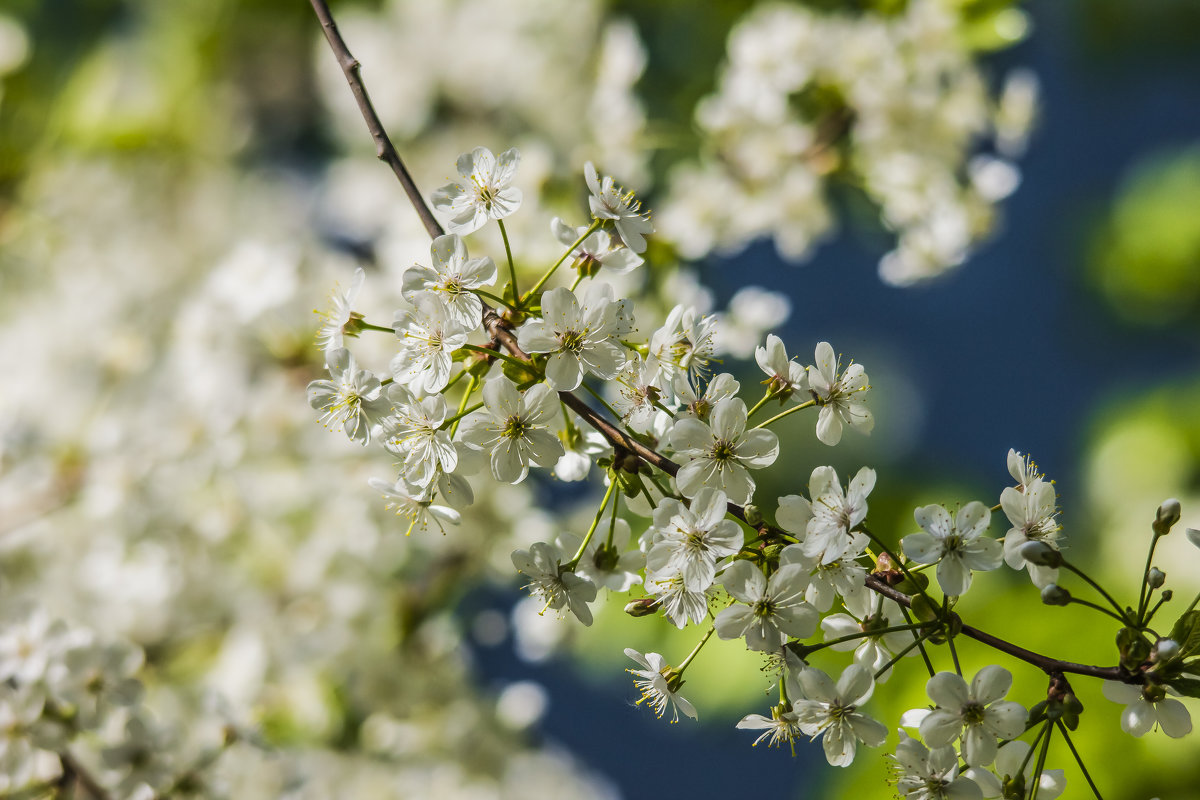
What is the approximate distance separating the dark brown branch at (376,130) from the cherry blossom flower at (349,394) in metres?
0.12

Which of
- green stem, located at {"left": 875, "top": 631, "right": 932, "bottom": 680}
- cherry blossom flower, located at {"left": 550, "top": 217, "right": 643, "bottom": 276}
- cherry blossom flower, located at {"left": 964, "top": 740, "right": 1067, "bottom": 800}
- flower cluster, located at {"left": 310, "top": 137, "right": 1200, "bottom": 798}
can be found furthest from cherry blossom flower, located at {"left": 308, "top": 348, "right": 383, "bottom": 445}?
cherry blossom flower, located at {"left": 964, "top": 740, "right": 1067, "bottom": 800}

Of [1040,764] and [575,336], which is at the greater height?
[575,336]

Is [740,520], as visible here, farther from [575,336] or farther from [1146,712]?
[1146,712]

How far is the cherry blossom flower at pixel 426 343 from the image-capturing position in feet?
2.09

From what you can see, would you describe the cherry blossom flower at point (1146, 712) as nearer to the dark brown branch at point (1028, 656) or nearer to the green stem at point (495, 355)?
the dark brown branch at point (1028, 656)

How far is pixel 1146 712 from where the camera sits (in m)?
0.63

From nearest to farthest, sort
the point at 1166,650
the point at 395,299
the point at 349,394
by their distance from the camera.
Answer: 1. the point at 1166,650
2. the point at 349,394
3. the point at 395,299

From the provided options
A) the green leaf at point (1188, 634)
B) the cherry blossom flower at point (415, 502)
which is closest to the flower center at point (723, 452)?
the cherry blossom flower at point (415, 502)

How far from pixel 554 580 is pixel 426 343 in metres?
0.22

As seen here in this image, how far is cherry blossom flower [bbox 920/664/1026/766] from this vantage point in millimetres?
621

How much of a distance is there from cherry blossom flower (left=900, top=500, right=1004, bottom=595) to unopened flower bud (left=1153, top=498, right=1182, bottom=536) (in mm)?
123

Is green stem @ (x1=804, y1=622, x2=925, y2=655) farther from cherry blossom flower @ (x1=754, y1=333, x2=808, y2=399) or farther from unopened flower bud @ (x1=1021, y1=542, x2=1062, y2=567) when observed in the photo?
cherry blossom flower @ (x1=754, y1=333, x2=808, y2=399)

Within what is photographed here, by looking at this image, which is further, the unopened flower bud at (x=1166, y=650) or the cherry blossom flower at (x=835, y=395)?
the cherry blossom flower at (x=835, y=395)

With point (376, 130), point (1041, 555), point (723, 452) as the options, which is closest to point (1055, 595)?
point (1041, 555)
